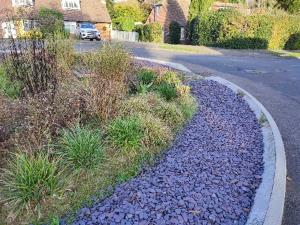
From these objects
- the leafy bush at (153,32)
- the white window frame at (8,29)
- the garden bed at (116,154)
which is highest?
the white window frame at (8,29)

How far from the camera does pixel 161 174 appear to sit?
4695mm

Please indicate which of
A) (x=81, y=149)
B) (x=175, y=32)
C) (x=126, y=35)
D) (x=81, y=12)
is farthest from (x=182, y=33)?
(x=81, y=149)

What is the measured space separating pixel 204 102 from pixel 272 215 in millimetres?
4739

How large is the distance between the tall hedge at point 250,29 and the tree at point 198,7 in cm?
526

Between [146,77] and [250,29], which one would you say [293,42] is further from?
[146,77]

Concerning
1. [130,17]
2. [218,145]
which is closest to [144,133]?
[218,145]

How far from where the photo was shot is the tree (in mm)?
35438

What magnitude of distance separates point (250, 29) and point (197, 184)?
2670 centimetres

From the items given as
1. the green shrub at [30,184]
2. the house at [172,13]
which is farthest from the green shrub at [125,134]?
the house at [172,13]

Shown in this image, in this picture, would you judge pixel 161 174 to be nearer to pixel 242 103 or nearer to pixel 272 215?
pixel 272 215

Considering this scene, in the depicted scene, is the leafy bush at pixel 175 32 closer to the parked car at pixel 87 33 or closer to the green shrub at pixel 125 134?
the parked car at pixel 87 33

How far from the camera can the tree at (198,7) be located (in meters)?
35.4

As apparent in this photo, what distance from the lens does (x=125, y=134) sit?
530 centimetres

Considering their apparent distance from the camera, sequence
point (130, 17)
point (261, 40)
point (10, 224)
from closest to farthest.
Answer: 1. point (10, 224)
2. point (261, 40)
3. point (130, 17)
